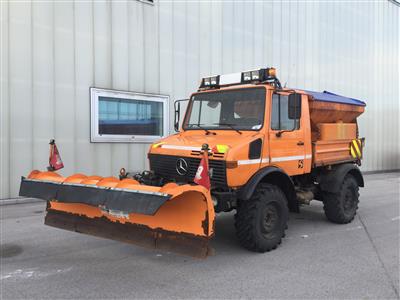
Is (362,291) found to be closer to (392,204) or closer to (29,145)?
(392,204)

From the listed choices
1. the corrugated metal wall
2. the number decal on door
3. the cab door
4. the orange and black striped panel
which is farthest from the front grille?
the corrugated metal wall

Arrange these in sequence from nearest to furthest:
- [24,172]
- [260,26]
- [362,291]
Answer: [362,291] → [24,172] → [260,26]

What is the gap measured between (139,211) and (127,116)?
24.4 feet

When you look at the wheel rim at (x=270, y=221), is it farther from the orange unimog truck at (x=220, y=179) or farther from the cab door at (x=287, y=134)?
the cab door at (x=287, y=134)

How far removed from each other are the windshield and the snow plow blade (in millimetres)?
1800

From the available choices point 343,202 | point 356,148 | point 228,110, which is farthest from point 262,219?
point 356,148

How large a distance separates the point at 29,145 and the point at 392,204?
357 inches

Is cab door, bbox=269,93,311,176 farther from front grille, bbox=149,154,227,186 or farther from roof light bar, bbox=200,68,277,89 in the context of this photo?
front grille, bbox=149,154,227,186

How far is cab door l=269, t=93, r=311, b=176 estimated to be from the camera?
5883 millimetres

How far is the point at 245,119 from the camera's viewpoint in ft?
19.6

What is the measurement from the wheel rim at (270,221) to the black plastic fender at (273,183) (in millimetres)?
417

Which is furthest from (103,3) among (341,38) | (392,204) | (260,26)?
(341,38)

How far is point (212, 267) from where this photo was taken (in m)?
5.10

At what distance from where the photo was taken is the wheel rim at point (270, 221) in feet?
18.5
